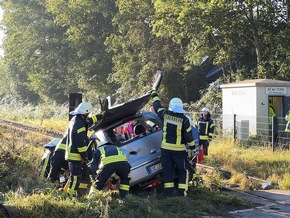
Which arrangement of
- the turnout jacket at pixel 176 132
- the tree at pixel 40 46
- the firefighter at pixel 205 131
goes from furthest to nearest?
the tree at pixel 40 46 → the firefighter at pixel 205 131 → the turnout jacket at pixel 176 132

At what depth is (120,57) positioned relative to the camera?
1176 inches

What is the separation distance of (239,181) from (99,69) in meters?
26.9

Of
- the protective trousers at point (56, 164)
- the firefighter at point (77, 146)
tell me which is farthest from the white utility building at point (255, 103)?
the firefighter at point (77, 146)

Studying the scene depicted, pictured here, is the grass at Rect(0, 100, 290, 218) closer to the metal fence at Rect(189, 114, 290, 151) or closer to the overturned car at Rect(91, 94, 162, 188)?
the overturned car at Rect(91, 94, 162, 188)

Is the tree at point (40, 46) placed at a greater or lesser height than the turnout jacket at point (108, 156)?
greater

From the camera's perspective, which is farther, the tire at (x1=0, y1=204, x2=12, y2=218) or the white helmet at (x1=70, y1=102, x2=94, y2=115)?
the white helmet at (x1=70, y1=102, x2=94, y2=115)

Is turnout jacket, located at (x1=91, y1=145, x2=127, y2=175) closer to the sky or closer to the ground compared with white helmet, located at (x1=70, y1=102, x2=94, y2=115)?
closer to the ground

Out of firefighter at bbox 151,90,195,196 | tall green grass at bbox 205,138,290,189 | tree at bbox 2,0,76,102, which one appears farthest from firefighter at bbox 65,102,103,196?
tree at bbox 2,0,76,102

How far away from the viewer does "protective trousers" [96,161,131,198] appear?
21.0 ft

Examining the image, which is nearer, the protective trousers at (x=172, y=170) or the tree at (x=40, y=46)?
the protective trousers at (x=172, y=170)

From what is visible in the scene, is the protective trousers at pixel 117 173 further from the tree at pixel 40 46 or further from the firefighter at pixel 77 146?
the tree at pixel 40 46

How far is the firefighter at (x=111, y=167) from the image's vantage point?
6.41m

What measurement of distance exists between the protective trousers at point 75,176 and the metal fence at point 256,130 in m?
7.93

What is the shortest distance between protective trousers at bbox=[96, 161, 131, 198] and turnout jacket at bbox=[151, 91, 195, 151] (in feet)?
3.20
